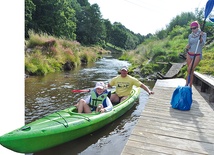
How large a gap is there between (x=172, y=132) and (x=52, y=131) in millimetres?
1807

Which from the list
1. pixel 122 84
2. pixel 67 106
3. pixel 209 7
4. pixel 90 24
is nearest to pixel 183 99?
pixel 122 84

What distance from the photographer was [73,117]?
3822 millimetres

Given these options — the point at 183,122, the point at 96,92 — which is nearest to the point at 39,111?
the point at 96,92

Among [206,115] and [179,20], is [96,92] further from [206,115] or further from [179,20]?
[179,20]

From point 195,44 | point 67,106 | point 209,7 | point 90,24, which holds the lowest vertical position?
point 67,106

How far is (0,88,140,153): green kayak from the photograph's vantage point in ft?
9.68

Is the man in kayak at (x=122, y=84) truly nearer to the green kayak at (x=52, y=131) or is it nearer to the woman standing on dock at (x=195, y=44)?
the green kayak at (x=52, y=131)

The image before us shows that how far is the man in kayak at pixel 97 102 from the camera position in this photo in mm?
4305

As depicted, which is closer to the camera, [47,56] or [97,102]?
[97,102]

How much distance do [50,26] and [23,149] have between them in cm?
2452

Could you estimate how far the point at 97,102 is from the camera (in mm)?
4395

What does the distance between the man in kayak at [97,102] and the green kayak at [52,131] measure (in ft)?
0.53

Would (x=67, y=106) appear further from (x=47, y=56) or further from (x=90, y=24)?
(x=90, y=24)

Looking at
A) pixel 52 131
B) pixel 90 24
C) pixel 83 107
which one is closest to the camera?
pixel 52 131
